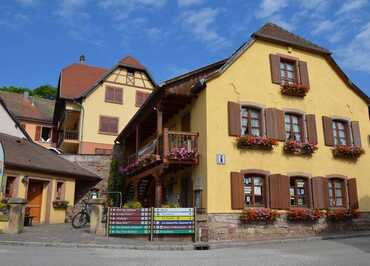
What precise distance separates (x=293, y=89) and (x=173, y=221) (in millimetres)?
7423

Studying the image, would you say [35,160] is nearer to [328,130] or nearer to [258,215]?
[258,215]

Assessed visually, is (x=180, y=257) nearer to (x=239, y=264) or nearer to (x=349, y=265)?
(x=239, y=264)

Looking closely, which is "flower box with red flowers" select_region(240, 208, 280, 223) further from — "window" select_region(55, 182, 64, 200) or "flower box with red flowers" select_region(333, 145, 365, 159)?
"window" select_region(55, 182, 64, 200)

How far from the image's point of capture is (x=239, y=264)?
8172mm

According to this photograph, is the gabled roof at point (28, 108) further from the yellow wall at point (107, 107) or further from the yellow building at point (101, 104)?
the yellow wall at point (107, 107)

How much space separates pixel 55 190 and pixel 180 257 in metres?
12.3

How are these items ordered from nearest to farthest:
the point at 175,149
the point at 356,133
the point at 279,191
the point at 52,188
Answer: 1. the point at 175,149
2. the point at 279,191
3. the point at 356,133
4. the point at 52,188

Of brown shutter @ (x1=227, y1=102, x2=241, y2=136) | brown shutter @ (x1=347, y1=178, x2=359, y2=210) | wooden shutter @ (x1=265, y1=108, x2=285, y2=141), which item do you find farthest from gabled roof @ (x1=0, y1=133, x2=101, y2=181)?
brown shutter @ (x1=347, y1=178, x2=359, y2=210)

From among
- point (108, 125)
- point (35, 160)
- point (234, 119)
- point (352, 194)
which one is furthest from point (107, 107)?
point (352, 194)

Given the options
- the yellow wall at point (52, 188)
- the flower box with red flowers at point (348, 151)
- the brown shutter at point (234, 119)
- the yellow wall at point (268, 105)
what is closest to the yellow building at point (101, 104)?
the yellow wall at point (52, 188)

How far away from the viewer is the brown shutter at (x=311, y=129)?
1563 cm

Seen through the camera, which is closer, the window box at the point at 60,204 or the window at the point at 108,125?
the window box at the point at 60,204

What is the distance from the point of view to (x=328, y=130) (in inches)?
636

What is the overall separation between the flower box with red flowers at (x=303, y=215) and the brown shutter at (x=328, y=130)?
309 cm
